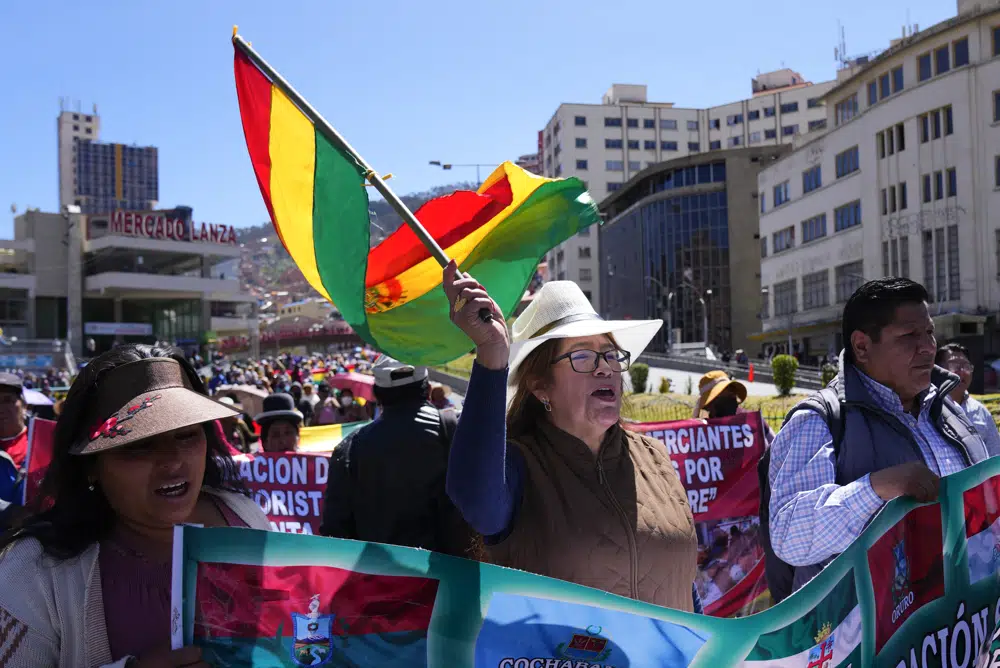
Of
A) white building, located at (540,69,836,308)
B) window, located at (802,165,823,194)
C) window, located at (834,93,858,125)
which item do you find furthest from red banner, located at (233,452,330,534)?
white building, located at (540,69,836,308)

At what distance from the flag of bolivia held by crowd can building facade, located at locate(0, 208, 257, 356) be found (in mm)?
68441

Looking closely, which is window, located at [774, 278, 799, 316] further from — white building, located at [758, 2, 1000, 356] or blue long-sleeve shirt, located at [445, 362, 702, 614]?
blue long-sleeve shirt, located at [445, 362, 702, 614]

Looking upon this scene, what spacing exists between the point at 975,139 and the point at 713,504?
39.2 metres

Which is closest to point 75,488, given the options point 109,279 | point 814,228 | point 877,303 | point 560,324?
point 560,324

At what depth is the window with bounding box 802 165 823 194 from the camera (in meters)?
52.7

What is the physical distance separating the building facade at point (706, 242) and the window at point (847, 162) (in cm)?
2151

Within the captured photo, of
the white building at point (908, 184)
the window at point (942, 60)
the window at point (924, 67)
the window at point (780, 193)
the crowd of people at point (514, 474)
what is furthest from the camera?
the window at point (780, 193)

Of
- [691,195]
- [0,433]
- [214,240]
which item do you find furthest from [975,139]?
[214,240]

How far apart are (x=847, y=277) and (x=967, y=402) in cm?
4772

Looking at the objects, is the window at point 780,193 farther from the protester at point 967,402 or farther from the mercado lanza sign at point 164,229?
the protester at point 967,402

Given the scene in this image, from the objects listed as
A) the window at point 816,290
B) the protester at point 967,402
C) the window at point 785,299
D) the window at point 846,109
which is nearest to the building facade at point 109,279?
the window at point 785,299

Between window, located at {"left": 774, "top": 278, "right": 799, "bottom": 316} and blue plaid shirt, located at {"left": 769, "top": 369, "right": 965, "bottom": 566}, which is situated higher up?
window, located at {"left": 774, "top": 278, "right": 799, "bottom": 316}

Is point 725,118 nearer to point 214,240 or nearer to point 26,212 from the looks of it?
point 214,240

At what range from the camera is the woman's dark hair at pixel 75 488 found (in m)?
2.07
